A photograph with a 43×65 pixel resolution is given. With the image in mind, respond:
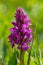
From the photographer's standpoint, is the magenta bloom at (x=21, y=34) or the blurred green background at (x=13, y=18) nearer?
the magenta bloom at (x=21, y=34)

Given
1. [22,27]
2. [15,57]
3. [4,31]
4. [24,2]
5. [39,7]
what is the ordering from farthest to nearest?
[24,2] → [39,7] → [4,31] → [15,57] → [22,27]

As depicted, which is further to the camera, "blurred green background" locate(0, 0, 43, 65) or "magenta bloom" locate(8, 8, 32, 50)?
"blurred green background" locate(0, 0, 43, 65)

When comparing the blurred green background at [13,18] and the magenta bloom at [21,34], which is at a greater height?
the blurred green background at [13,18]

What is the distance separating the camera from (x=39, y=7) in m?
4.84

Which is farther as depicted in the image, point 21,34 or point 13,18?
point 13,18

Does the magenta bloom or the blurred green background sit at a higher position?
the blurred green background

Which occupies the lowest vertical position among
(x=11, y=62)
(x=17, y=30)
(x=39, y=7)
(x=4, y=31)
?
(x=11, y=62)

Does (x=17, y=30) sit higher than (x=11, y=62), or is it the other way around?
(x=17, y=30)

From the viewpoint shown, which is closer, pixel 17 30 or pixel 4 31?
pixel 17 30

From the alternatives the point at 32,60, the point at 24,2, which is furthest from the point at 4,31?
the point at 24,2

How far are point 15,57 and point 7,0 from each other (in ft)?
11.7

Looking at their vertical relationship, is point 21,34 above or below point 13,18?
below

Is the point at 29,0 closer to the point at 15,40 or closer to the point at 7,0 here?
the point at 7,0

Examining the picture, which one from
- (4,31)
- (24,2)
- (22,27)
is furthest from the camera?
(24,2)
